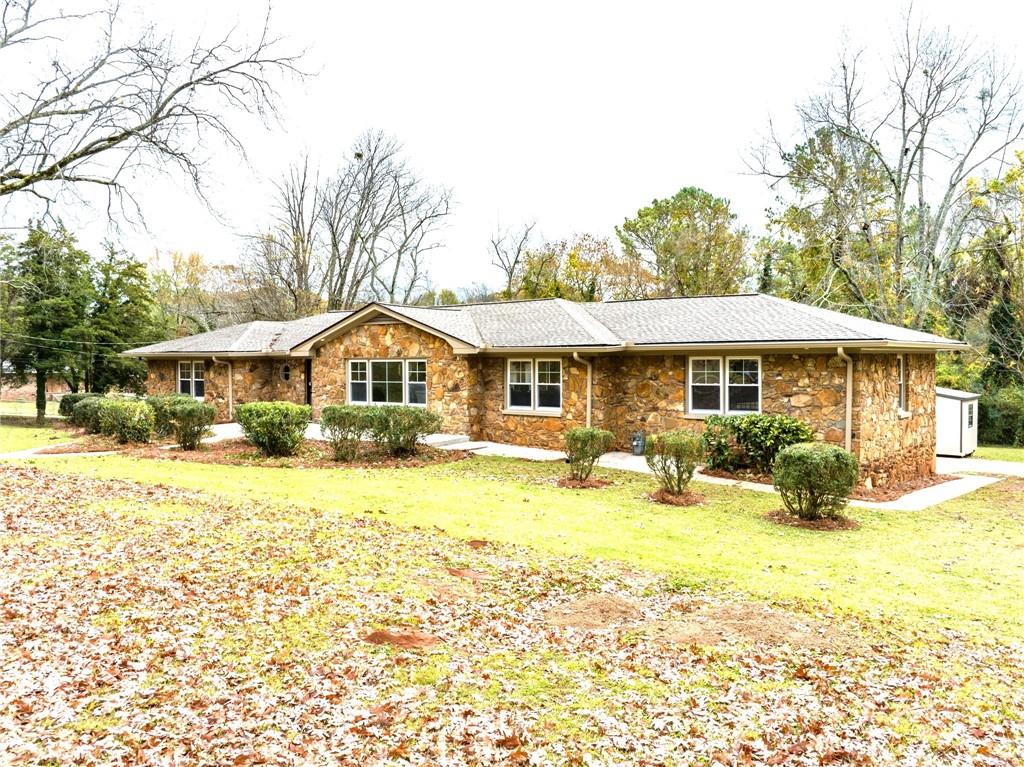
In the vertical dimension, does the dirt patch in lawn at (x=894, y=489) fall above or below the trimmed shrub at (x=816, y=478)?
below

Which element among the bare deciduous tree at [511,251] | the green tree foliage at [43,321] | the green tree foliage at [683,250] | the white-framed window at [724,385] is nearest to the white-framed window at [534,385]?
the white-framed window at [724,385]

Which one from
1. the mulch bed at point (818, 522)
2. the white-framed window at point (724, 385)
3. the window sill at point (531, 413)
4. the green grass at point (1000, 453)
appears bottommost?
the green grass at point (1000, 453)

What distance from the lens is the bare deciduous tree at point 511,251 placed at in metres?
40.6

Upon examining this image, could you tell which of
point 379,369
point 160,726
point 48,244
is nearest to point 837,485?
point 160,726

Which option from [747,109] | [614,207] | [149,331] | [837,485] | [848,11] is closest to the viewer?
[837,485]

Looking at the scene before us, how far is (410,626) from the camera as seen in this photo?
210 inches

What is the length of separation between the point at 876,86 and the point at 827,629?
79.5ft

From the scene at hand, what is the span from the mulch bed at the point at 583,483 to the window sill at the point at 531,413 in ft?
11.9

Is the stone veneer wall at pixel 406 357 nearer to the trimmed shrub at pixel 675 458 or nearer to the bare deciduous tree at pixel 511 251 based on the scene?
the trimmed shrub at pixel 675 458

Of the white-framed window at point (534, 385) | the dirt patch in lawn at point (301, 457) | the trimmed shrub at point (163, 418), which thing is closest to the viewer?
the dirt patch in lawn at point (301, 457)

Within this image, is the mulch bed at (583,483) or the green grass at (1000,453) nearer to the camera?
the mulch bed at (583,483)

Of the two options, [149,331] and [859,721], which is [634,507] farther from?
[149,331]

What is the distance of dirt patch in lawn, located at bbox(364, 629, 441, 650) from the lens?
4945 mm

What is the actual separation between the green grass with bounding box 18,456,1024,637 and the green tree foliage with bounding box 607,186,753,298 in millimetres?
20983
